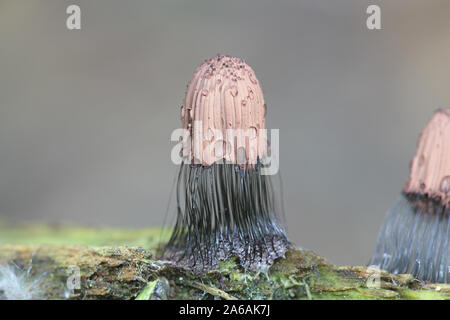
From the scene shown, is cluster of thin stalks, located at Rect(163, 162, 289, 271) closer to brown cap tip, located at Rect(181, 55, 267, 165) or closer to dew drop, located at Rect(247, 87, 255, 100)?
brown cap tip, located at Rect(181, 55, 267, 165)

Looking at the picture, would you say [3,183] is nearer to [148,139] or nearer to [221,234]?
[148,139]

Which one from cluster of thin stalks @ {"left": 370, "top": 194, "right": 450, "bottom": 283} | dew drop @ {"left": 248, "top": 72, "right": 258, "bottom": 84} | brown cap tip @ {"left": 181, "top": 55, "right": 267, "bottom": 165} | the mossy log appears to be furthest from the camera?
cluster of thin stalks @ {"left": 370, "top": 194, "right": 450, "bottom": 283}

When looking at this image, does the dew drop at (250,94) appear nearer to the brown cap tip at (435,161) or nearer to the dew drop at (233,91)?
the dew drop at (233,91)

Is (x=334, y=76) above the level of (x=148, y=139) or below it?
above

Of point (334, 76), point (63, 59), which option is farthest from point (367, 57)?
point (63, 59)

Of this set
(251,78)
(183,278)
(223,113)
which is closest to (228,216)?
(183,278)

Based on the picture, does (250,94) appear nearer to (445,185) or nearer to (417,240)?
(445,185)

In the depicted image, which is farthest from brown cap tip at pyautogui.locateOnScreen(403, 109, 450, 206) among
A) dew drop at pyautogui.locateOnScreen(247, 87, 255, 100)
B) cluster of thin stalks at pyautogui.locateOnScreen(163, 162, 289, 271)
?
dew drop at pyautogui.locateOnScreen(247, 87, 255, 100)
